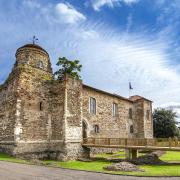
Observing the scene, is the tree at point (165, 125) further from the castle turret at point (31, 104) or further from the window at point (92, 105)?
the castle turret at point (31, 104)

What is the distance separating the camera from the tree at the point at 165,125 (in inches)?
1812

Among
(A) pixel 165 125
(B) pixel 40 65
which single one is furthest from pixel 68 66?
(A) pixel 165 125

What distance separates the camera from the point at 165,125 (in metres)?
46.7

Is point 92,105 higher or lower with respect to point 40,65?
lower

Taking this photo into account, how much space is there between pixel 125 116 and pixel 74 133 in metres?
13.1

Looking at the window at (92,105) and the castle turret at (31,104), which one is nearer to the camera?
the castle turret at (31,104)

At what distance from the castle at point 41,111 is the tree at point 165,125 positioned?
2183 centimetres

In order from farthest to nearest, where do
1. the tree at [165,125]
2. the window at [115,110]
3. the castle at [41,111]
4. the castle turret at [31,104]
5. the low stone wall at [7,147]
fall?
1. the tree at [165,125]
2. the window at [115,110]
3. the castle at [41,111]
4. the castle turret at [31,104]
5. the low stone wall at [7,147]

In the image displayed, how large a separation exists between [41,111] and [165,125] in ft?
95.7

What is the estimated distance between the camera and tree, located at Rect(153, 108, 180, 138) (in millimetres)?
46031

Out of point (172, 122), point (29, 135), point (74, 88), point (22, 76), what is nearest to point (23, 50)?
point (22, 76)

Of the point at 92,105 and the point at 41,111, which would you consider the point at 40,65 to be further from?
the point at 92,105

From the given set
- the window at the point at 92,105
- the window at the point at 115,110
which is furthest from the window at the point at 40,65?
the window at the point at 115,110

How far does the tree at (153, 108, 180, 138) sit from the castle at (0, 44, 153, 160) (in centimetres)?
2183
